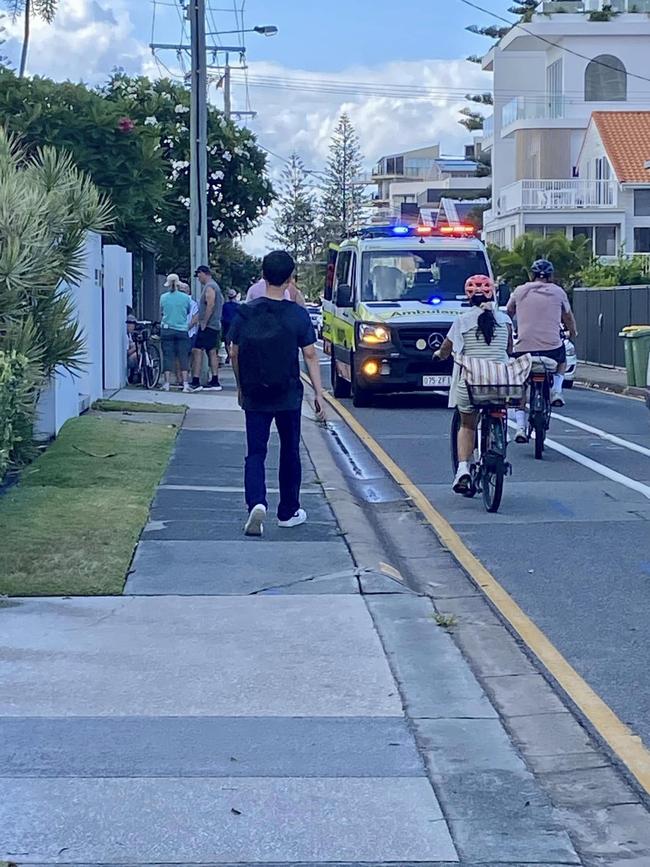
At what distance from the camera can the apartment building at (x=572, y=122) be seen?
51.4m

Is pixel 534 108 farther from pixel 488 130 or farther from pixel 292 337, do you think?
pixel 292 337

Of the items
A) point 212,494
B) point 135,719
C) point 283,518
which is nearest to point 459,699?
point 135,719

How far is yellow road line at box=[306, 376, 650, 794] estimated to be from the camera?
5469 mm

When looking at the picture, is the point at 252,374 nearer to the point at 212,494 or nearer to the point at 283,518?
the point at 283,518

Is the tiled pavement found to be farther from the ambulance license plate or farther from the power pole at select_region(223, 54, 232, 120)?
the power pole at select_region(223, 54, 232, 120)

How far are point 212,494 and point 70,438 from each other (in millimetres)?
2878

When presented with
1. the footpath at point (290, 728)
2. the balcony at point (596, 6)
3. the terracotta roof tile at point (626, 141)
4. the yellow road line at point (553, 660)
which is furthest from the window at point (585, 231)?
the footpath at point (290, 728)

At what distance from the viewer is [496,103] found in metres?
61.7

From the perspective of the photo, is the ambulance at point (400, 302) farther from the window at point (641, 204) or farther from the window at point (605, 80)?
the window at point (605, 80)

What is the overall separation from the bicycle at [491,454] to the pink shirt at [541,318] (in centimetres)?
336

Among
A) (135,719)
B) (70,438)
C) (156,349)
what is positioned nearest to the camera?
(135,719)

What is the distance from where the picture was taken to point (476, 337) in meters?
11.0

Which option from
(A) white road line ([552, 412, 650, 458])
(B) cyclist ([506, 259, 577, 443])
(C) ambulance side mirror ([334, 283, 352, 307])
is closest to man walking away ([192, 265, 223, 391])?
(C) ambulance side mirror ([334, 283, 352, 307])

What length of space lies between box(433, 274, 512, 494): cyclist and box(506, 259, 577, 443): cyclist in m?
3.30
